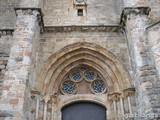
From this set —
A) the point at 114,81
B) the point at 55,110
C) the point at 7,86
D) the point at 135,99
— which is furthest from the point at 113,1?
the point at 7,86

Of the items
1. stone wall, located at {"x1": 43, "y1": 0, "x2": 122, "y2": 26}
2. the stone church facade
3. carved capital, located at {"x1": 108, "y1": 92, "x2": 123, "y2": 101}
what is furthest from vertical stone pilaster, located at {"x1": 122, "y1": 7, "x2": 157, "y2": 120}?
stone wall, located at {"x1": 43, "y1": 0, "x2": 122, "y2": 26}

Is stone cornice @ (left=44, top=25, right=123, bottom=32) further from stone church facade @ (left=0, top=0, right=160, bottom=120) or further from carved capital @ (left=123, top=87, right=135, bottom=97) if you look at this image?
carved capital @ (left=123, top=87, right=135, bottom=97)

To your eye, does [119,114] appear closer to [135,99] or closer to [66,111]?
[135,99]

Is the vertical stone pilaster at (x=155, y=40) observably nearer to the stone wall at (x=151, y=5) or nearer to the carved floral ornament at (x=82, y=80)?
the stone wall at (x=151, y=5)

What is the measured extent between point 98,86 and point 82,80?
0.48 metres

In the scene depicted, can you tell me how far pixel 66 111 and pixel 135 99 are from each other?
5.99 feet

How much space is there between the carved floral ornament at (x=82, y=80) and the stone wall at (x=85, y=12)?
148cm

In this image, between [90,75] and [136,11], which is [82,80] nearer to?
[90,75]

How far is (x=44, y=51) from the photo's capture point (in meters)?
6.54

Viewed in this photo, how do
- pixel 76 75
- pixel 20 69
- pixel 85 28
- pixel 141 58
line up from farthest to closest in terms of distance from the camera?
pixel 85 28 < pixel 76 75 < pixel 141 58 < pixel 20 69

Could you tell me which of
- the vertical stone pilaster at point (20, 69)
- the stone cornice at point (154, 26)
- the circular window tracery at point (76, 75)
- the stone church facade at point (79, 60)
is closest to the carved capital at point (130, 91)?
the stone church facade at point (79, 60)

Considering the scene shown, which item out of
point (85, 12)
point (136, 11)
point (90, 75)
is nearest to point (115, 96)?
point (90, 75)

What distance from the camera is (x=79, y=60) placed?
677 centimetres

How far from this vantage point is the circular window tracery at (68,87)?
6.47 m
